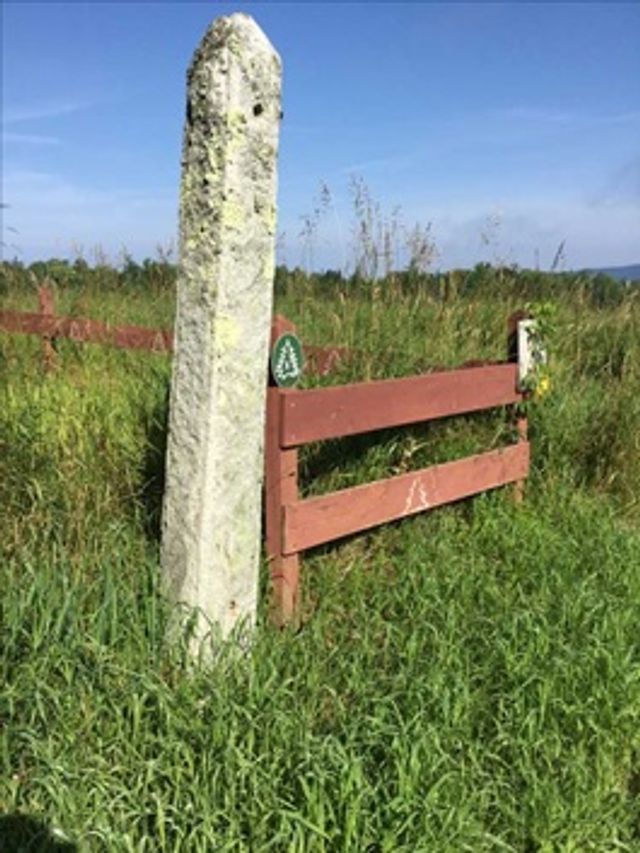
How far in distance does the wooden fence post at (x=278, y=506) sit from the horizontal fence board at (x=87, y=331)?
2458mm

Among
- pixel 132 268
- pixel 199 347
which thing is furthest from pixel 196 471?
pixel 132 268

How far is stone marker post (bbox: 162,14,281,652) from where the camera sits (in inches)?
113

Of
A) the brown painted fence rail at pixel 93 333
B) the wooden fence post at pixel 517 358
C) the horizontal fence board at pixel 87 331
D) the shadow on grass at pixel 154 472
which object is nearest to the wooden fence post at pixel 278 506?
the shadow on grass at pixel 154 472

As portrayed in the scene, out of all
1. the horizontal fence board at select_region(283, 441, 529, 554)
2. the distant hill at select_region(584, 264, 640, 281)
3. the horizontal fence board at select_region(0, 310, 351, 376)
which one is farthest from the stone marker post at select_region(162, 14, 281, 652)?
the distant hill at select_region(584, 264, 640, 281)

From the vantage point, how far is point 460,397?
14.8 feet

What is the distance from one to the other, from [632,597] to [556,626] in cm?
61

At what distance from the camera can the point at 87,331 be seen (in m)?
6.60

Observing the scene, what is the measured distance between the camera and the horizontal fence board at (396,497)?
3534 mm

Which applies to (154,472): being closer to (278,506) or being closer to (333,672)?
(278,506)

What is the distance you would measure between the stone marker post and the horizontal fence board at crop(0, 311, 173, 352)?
9.03ft

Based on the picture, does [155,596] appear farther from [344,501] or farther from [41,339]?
[41,339]

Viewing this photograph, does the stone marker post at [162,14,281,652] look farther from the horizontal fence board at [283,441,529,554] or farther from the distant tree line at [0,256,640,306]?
the distant tree line at [0,256,640,306]

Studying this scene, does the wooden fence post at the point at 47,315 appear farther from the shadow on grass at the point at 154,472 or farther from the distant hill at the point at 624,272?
the distant hill at the point at 624,272

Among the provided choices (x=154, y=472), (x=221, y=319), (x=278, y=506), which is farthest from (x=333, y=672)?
(x=154, y=472)
